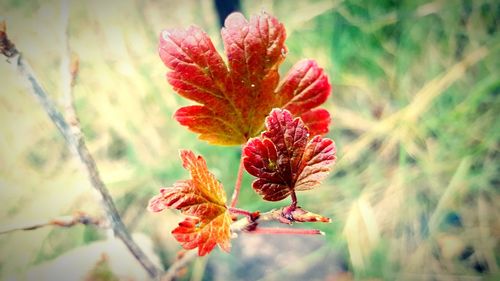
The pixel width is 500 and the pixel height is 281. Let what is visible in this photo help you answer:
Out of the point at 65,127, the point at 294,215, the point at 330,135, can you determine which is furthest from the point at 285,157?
the point at 330,135

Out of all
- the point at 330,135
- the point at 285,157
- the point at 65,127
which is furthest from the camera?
the point at 330,135

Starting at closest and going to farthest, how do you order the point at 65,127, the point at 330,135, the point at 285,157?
the point at 285,157 → the point at 65,127 → the point at 330,135

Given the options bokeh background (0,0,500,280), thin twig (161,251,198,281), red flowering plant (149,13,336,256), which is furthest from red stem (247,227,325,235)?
bokeh background (0,0,500,280)

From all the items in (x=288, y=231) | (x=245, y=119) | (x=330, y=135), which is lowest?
(x=330, y=135)

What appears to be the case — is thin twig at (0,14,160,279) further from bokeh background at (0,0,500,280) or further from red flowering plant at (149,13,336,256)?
bokeh background at (0,0,500,280)

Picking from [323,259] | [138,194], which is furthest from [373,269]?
[138,194]

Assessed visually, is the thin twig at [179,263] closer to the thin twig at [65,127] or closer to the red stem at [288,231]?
the thin twig at [65,127]

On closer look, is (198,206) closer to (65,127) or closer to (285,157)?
(285,157)

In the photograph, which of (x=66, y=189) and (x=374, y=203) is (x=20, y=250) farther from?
(x=374, y=203)
